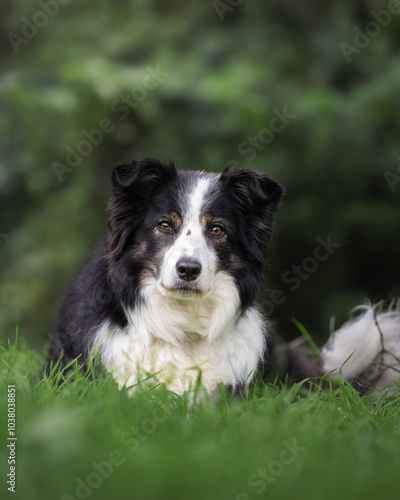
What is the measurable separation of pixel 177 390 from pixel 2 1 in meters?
6.07

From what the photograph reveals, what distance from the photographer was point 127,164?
414 centimetres

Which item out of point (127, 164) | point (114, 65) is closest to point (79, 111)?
point (114, 65)

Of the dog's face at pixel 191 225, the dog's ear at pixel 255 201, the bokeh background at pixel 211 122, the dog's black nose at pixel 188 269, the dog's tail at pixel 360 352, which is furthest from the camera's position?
the bokeh background at pixel 211 122

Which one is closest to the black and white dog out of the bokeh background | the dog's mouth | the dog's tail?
the dog's mouth

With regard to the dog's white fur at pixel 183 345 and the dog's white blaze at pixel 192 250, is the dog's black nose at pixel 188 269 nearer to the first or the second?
the dog's white blaze at pixel 192 250

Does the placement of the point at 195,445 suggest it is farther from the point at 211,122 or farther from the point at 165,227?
the point at 211,122

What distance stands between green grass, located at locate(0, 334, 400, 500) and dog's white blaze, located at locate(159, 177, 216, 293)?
0.66m

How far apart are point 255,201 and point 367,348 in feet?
4.83

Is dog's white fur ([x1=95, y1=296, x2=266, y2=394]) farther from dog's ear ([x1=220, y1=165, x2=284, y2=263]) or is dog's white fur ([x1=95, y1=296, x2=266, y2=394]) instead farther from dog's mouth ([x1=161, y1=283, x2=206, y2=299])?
dog's ear ([x1=220, y1=165, x2=284, y2=263])

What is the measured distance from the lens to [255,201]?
436 cm

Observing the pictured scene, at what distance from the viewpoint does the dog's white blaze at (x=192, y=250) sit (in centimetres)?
396

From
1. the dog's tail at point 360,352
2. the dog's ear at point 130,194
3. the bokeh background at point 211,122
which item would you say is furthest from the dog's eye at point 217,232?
the bokeh background at point 211,122

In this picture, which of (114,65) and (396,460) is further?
(114,65)

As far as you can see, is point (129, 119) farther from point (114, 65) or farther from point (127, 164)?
point (127, 164)
